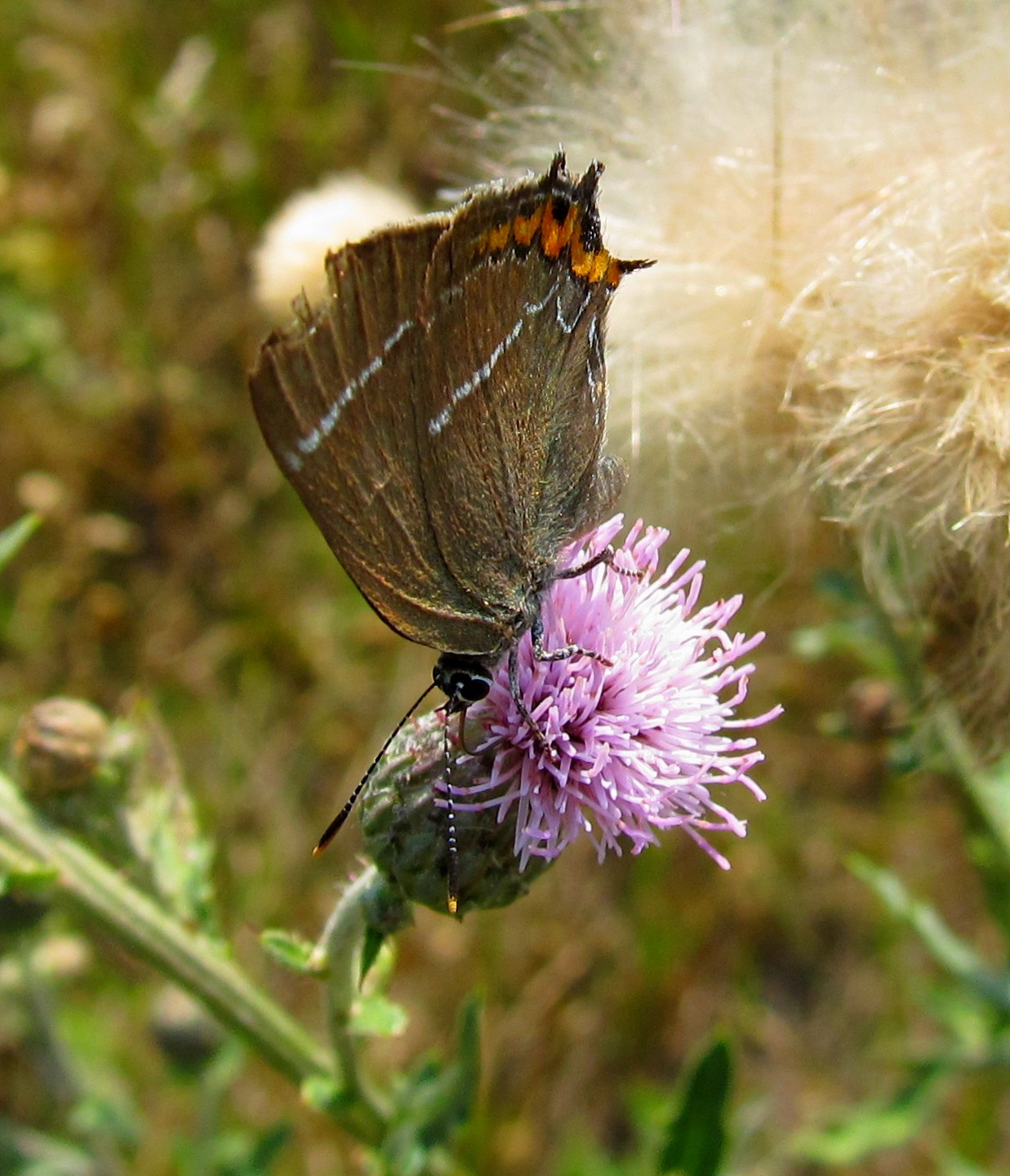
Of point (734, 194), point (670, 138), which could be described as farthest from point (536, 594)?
point (670, 138)

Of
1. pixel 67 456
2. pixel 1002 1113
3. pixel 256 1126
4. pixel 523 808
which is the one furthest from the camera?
pixel 67 456

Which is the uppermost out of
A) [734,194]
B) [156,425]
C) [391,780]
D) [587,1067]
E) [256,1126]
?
[734,194]

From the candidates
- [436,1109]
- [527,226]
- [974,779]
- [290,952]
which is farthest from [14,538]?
[974,779]

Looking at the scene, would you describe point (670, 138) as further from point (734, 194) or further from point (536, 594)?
point (536, 594)

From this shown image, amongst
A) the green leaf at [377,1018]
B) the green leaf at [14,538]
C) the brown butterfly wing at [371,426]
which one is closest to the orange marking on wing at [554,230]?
the brown butterfly wing at [371,426]

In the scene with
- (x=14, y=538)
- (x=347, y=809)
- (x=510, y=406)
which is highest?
(x=510, y=406)

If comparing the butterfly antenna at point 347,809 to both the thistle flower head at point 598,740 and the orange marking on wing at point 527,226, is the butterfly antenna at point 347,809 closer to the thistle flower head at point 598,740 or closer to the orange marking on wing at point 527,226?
the thistle flower head at point 598,740

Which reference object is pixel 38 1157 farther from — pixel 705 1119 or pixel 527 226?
pixel 527 226
